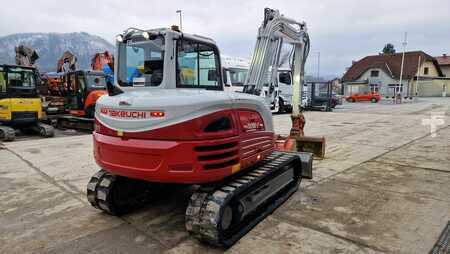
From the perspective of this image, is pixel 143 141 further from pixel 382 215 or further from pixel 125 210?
pixel 382 215

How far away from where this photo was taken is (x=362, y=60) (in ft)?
181

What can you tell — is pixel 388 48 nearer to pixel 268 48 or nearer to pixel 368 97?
pixel 368 97

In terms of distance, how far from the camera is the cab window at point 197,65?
3.73 metres

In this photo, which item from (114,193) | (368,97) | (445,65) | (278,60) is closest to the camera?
(114,193)

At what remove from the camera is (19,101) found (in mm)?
10422

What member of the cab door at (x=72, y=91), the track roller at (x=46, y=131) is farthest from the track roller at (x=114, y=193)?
the cab door at (x=72, y=91)

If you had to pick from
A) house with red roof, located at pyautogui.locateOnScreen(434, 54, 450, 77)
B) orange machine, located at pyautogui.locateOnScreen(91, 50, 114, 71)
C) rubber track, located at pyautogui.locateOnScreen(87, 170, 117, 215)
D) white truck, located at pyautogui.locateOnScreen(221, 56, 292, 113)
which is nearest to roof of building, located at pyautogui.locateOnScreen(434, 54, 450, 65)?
house with red roof, located at pyautogui.locateOnScreen(434, 54, 450, 77)

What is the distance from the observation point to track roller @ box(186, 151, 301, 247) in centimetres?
319

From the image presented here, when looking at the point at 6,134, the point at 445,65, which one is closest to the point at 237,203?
the point at 6,134

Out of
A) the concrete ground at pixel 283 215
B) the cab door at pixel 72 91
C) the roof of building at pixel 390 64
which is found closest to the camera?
the concrete ground at pixel 283 215

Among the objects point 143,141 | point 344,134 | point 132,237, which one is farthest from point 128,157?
point 344,134

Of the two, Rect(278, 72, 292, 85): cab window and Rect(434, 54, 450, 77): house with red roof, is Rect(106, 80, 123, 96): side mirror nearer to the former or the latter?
Rect(278, 72, 292, 85): cab window

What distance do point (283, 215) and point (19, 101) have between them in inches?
391

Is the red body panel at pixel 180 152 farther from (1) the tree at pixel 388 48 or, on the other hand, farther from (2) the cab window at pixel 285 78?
(1) the tree at pixel 388 48
